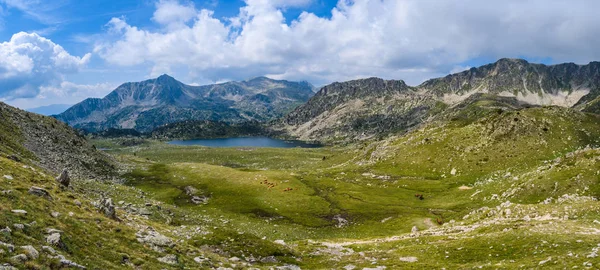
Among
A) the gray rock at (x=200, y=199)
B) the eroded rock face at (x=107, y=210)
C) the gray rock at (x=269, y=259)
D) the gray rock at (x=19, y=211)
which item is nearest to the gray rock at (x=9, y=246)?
the gray rock at (x=19, y=211)

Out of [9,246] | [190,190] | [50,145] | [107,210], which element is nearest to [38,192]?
[107,210]

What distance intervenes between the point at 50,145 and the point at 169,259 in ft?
261

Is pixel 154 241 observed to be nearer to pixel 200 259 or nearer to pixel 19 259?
pixel 200 259

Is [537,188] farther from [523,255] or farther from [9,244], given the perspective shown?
[9,244]

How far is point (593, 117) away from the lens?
420 ft

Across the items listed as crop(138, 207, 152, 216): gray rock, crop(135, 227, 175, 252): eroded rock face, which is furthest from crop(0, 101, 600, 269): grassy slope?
crop(138, 207, 152, 216): gray rock

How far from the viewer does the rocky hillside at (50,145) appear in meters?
66.8

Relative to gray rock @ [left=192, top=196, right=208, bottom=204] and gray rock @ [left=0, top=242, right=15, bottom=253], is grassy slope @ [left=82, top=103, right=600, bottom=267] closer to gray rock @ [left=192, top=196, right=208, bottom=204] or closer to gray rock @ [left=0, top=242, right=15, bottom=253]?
gray rock @ [left=192, top=196, right=208, bottom=204]

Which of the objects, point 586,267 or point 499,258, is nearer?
point 586,267

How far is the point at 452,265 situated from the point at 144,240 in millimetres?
24581

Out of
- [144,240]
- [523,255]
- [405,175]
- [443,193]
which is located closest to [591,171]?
[443,193]

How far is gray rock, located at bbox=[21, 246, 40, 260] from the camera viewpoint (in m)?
15.3

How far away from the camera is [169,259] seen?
22.8 meters

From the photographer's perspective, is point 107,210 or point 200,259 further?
point 107,210
